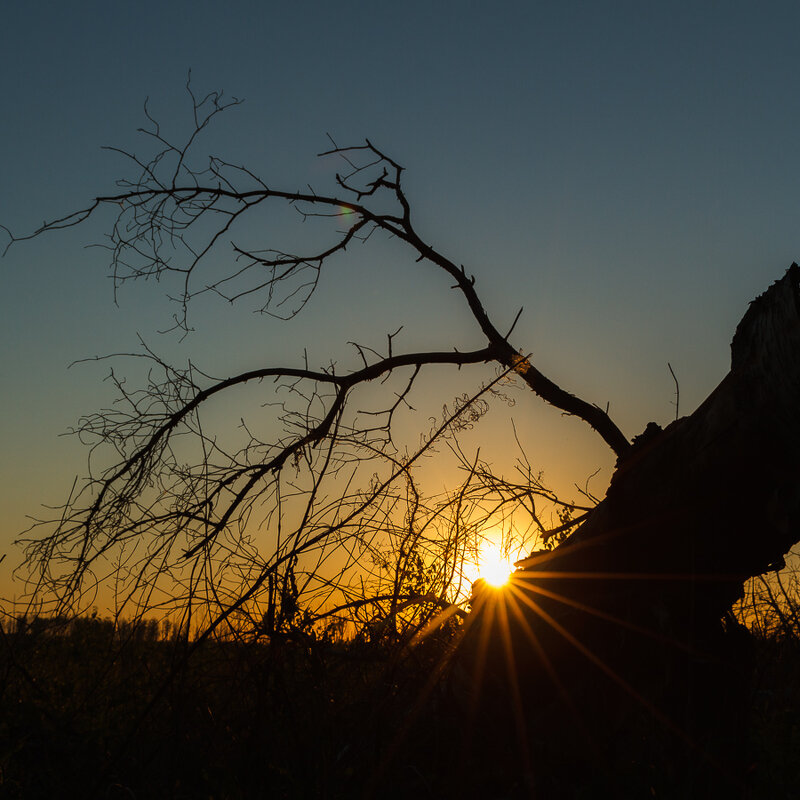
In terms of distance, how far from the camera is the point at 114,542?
341 cm

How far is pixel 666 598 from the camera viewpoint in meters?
3.17

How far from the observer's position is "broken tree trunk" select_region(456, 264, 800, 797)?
2619 mm

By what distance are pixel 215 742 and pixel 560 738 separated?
1.60 meters

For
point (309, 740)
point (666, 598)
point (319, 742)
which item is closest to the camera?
point (319, 742)

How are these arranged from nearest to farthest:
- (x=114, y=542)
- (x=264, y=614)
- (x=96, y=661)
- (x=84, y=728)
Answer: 1. (x=264, y=614)
2. (x=114, y=542)
3. (x=84, y=728)
4. (x=96, y=661)

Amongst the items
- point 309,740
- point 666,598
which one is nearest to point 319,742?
point 309,740

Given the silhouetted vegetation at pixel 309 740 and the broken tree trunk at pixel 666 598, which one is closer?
the silhouetted vegetation at pixel 309 740

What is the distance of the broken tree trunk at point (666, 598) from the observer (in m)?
2.62

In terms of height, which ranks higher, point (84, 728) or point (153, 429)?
point (153, 429)

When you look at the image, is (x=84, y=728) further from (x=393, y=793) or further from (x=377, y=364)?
(x=377, y=364)

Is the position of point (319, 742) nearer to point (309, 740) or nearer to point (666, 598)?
point (309, 740)

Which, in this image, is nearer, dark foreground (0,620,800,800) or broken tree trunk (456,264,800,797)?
dark foreground (0,620,800,800)

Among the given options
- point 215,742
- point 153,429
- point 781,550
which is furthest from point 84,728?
point 781,550

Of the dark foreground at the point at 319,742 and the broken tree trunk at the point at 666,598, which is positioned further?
the broken tree trunk at the point at 666,598
